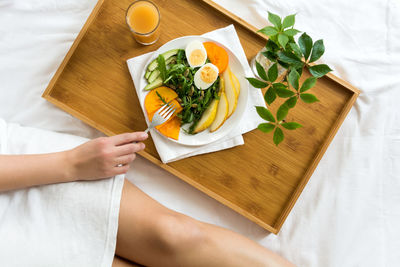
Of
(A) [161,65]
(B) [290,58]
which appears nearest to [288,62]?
(B) [290,58]

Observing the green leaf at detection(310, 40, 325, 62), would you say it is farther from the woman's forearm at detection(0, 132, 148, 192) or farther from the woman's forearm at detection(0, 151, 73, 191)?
the woman's forearm at detection(0, 151, 73, 191)

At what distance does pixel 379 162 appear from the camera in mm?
1193

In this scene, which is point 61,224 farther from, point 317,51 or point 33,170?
point 317,51

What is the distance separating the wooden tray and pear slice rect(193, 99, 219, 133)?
11 centimetres

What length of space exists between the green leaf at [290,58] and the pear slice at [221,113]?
0.92 feet

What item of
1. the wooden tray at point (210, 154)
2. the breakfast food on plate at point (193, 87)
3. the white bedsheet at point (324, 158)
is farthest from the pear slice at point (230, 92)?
the white bedsheet at point (324, 158)

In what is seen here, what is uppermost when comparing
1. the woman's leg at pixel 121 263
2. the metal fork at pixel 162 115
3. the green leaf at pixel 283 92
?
the green leaf at pixel 283 92

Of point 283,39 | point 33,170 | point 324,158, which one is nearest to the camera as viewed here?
point 283,39

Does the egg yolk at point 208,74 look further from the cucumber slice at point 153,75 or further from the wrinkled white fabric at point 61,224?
the wrinkled white fabric at point 61,224

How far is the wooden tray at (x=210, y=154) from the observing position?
1063 mm

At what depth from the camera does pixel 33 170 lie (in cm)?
93

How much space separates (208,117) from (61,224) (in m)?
0.57

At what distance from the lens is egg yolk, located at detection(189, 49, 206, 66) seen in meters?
1.02

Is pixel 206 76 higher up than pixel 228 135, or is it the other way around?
pixel 206 76
